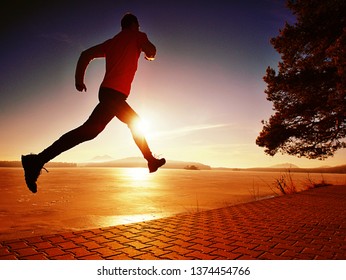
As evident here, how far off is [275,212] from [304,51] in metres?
8.21

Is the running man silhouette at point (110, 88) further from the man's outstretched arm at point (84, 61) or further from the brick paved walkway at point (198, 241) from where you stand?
the brick paved walkway at point (198, 241)

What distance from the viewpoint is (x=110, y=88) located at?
241 centimetres

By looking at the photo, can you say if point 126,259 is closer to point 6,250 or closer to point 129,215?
point 6,250

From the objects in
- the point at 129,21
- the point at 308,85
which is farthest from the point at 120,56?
the point at 308,85

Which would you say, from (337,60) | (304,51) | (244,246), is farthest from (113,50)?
(304,51)

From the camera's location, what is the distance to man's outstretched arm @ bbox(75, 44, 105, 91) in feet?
8.36

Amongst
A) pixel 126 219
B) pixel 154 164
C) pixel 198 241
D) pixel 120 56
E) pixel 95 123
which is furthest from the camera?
pixel 126 219

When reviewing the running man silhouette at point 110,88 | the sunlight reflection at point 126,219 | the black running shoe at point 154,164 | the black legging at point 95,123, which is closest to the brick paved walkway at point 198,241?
the running man silhouette at point 110,88

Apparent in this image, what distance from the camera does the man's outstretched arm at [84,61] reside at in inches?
100

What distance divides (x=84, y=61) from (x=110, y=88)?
1.53 feet

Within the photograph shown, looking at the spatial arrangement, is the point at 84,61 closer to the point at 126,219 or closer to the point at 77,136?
the point at 77,136

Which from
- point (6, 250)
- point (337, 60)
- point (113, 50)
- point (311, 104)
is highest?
point (337, 60)

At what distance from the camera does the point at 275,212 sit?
512 centimetres

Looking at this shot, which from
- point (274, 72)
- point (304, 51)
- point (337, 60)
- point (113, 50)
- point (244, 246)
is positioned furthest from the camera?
point (274, 72)
